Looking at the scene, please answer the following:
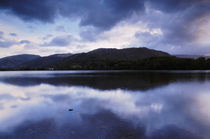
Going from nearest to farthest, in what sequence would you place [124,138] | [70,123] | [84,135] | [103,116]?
[124,138] < [84,135] < [70,123] < [103,116]

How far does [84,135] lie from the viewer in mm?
5020

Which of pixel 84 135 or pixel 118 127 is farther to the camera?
pixel 118 127

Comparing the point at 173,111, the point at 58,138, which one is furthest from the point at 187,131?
the point at 58,138

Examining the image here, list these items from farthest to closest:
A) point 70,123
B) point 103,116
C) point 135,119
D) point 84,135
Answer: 1. point 103,116
2. point 135,119
3. point 70,123
4. point 84,135

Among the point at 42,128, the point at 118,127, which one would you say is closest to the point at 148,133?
the point at 118,127

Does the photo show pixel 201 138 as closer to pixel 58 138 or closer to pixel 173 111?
pixel 173 111

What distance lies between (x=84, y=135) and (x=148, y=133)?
2775mm

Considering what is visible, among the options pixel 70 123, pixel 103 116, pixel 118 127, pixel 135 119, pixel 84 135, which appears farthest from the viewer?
pixel 103 116

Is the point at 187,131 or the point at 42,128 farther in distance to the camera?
the point at 42,128

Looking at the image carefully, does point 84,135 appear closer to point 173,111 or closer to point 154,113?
point 154,113

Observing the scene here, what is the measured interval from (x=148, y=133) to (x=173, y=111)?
4.09 meters

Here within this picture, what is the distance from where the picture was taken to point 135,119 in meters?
6.74

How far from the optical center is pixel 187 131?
5.32 m

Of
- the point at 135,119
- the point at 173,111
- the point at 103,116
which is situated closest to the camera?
the point at 135,119
